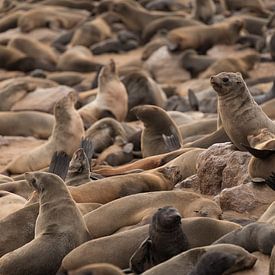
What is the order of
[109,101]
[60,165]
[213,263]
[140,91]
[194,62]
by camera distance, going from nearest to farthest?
1. [213,263]
2. [60,165]
3. [109,101]
4. [140,91]
5. [194,62]

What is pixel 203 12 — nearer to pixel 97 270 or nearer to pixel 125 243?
pixel 125 243

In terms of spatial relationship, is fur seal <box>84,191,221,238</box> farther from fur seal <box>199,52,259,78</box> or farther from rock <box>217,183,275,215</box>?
fur seal <box>199,52,259,78</box>

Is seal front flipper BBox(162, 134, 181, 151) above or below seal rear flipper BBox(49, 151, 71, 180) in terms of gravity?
below

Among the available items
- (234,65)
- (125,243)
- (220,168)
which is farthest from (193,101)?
(125,243)

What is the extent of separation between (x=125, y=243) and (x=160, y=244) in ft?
1.24

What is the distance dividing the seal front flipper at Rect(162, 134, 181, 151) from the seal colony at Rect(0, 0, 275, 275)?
1.0 inches

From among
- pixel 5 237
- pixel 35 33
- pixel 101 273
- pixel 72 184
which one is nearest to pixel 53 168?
pixel 72 184

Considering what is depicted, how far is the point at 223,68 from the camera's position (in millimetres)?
17578

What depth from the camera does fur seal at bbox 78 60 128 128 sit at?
45.9ft

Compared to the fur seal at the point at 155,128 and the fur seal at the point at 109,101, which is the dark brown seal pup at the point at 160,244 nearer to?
the fur seal at the point at 155,128

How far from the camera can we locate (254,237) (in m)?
6.24

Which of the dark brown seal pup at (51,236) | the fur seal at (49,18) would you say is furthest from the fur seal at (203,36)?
the dark brown seal pup at (51,236)

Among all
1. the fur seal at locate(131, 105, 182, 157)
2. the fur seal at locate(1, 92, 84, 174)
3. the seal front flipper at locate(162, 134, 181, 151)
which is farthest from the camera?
the fur seal at locate(1, 92, 84, 174)

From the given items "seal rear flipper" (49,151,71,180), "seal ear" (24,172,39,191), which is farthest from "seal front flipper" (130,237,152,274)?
"seal rear flipper" (49,151,71,180)
